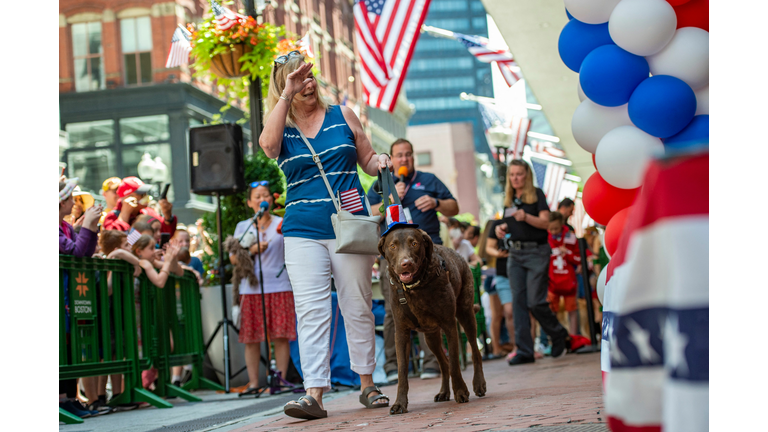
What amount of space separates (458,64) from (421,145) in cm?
7799

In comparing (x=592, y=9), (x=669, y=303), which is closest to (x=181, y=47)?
(x=592, y=9)

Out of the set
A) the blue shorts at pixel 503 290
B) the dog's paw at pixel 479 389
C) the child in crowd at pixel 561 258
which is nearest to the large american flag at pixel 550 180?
the child in crowd at pixel 561 258

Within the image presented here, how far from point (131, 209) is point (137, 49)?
2474 centimetres

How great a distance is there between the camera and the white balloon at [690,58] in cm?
459

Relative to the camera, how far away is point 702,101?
4.58 meters

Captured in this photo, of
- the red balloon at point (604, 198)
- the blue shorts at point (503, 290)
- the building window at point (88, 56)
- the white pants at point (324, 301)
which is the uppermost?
the building window at point (88, 56)

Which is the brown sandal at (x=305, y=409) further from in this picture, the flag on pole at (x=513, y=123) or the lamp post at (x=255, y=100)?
the flag on pole at (x=513, y=123)

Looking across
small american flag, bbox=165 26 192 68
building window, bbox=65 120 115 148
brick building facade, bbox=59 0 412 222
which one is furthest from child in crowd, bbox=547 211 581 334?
building window, bbox=65 120 115 148

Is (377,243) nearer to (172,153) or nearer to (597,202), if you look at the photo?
(597,202)

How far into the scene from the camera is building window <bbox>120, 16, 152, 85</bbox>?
31.0 meters

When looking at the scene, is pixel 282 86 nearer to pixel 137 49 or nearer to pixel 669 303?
pixel 669 303

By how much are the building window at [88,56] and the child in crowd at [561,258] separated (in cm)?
2479

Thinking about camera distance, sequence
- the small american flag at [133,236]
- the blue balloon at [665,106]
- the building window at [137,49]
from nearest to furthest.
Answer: the blue balloon at [665,106] → the small american flag at [133,236] → the building window at [137,49]
